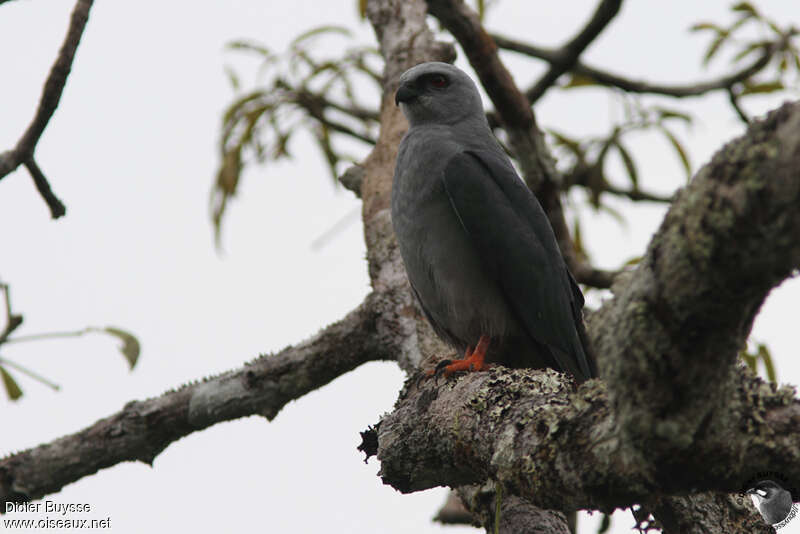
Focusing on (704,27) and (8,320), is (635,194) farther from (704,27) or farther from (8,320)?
Answer: (8,320)

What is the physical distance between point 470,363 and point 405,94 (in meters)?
2.12

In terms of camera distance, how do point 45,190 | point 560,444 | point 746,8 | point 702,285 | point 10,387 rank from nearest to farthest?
point 702,285 → point 560,444 → point 45,190 → point 10,387 → point 746,8

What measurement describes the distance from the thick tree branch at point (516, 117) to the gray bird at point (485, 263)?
3.01 feet

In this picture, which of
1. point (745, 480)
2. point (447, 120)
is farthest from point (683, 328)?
point (447, 120)

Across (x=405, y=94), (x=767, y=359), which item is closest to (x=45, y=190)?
(x=405, y=94)

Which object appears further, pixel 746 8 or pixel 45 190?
pixel 746 8

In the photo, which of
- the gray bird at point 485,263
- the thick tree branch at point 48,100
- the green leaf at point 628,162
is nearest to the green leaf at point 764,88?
the green leaf at point 628,162

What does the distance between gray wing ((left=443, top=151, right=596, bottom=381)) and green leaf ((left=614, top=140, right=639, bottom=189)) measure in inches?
89.4

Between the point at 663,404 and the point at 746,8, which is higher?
the point at 746,8

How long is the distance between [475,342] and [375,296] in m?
0.60

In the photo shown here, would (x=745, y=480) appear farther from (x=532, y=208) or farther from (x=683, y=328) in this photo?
(x=532, y=208)

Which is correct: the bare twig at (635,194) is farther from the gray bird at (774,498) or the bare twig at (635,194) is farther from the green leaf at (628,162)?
the gray bird at (774,498)

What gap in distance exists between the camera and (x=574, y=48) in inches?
244

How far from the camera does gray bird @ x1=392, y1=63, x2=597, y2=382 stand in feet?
13.7
